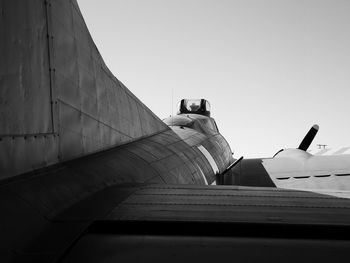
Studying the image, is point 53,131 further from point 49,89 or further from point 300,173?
point 300,173

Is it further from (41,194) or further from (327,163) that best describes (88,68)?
(327,163)

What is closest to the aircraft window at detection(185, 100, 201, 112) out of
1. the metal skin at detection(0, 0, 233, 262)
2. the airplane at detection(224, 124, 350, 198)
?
the airplane at detection(224, 124, 350, 198)

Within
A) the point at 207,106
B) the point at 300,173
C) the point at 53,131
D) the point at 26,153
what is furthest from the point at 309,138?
the point at 26,153

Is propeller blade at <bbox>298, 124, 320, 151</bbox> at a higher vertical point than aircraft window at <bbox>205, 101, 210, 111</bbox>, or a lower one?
lower

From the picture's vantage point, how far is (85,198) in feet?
11.3

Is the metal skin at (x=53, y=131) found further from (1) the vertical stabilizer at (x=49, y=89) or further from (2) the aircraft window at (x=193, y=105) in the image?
(2) the aircraft window at (x=193, y=105)

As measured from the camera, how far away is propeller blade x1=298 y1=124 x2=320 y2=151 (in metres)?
15.5

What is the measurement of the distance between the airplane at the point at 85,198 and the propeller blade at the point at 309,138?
1189 cm

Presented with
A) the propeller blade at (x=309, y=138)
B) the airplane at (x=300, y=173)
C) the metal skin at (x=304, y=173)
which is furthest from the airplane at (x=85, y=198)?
the propeller blade at (x=309, y=138)

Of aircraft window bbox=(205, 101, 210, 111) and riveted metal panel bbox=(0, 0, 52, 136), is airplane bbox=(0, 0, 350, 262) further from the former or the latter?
aircraft window bbox=(205, 101, 210, 111)

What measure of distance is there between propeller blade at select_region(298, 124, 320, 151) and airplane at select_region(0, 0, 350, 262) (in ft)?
39.0

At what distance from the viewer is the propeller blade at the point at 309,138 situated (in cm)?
1548

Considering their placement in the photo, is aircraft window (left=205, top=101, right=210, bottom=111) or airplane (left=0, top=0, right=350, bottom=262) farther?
aircraft window (left=205, top=101, right=210, bottom=111)

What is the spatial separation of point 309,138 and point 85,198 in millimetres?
14115
